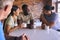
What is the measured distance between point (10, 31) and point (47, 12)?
4.06 ft

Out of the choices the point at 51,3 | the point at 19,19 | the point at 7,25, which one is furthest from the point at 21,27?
the point at 51,3

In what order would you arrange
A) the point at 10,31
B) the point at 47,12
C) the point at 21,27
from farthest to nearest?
the point at 47,12, the point at 21,27, the point at 10,31

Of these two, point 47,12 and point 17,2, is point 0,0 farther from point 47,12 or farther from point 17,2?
point 17,2

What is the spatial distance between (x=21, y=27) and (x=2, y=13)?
81.0 inches

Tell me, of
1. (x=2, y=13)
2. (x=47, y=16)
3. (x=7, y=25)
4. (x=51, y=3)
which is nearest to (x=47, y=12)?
(x=47, y=16)

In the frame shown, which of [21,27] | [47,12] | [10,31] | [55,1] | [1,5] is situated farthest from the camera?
[55,1]

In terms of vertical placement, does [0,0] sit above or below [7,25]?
above

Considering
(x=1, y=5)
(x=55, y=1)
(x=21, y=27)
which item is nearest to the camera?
(x=1, y=5)

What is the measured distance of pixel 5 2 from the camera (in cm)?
81

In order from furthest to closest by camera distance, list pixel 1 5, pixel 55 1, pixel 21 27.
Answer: pixel 55 1
pixel 21 27
pixel 1 5

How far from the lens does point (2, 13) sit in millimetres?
818

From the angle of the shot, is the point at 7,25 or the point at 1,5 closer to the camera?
the point at 1,5

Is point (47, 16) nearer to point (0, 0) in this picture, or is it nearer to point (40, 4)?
point (40, 4)

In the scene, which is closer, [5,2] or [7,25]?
[5,2]
